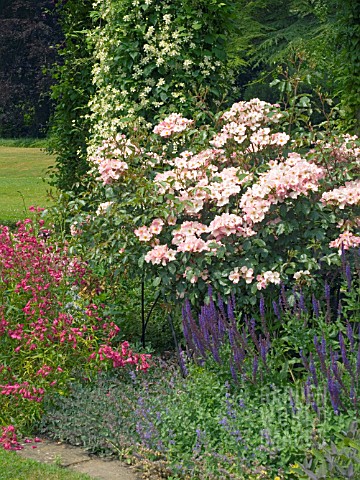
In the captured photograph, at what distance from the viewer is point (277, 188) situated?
14.4ft

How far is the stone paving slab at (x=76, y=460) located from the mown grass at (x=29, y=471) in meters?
0.09

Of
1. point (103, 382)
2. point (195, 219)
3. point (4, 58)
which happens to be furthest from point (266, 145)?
point (4, 58)

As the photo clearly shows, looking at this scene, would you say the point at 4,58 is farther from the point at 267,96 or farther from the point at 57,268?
the point at 57,268

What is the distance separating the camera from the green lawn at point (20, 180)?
47.7 feet

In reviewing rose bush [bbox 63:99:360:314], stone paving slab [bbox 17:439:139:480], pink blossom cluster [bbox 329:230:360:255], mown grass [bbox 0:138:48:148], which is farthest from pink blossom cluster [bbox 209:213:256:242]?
mown grass [bbox 0:138:48:148]

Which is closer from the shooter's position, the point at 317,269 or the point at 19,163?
the point at 317,269

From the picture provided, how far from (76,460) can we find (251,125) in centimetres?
235

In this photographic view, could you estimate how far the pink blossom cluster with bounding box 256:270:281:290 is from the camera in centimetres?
437

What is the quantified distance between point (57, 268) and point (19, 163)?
2056 centimetres

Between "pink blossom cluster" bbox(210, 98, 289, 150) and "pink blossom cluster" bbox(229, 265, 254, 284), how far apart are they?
88cm

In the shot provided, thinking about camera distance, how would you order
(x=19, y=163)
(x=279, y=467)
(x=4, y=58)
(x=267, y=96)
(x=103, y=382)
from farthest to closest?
(x=267, y=96) → (x=4, y=58) → (x=19, y=163) → (x=103, y=382) → (x=279, y=467)

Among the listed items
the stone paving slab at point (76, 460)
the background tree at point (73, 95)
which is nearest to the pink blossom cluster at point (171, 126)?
the stone paving slab at point (76, 460)

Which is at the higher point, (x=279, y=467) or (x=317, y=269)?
(x=317, y=269)

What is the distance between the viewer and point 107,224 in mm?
5000
